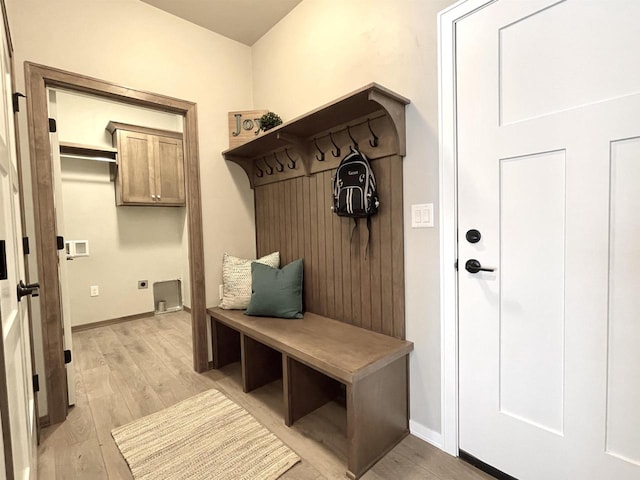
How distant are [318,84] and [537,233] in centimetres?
165

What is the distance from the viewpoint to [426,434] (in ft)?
5.28

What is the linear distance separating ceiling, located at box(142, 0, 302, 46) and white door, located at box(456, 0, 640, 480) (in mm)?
1557

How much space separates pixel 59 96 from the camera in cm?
340

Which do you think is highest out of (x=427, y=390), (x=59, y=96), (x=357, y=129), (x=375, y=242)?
(x=59, y=96)

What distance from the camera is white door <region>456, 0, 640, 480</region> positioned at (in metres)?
1.03

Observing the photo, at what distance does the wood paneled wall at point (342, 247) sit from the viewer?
168 cm

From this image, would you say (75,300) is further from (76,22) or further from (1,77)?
(1,77)

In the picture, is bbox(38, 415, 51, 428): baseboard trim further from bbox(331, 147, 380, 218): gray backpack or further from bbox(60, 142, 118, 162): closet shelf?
bbox(60, 142, 118, 162): closet shelf

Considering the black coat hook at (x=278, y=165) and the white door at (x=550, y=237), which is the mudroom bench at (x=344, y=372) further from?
the black coat hook at (x=278, y=165)

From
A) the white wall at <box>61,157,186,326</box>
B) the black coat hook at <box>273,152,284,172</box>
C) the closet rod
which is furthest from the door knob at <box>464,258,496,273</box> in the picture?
the closet rod

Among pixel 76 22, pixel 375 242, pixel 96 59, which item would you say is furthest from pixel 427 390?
pixel 76 22

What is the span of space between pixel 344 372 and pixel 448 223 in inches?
33.7

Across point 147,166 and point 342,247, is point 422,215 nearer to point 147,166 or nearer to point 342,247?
point 342,247

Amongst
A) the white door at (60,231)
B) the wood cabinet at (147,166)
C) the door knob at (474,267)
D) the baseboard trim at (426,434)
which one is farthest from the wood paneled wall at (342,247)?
the wood cabinet at (147,166)
